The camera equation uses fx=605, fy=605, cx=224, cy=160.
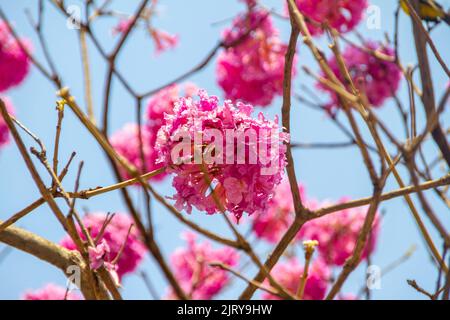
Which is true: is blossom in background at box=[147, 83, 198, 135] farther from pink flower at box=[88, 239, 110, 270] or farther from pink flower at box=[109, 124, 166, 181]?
pink flower at box=[88, 239, 110, 270]

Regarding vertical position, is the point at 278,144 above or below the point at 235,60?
below

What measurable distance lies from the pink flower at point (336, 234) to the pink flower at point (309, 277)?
0.09 meters

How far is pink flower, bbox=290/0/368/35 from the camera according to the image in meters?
2.93

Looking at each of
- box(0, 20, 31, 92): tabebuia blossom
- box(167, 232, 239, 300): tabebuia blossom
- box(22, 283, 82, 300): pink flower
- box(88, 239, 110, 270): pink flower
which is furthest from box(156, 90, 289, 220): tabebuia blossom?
box(0, 20, 31, 92): tabebuia blossom

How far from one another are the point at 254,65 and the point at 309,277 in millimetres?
1186

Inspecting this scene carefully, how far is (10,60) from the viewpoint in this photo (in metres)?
3.44

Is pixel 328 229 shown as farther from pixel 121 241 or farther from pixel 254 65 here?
pixel 121 241

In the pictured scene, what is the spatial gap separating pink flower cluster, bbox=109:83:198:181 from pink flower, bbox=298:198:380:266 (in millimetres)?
923

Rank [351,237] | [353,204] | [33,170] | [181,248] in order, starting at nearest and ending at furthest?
[33,170] < [353,204] < [351,237] < [181,248]

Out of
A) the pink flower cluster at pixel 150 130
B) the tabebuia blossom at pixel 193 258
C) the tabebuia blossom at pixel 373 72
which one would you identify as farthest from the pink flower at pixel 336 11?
the tabebuia blossom at pixel 193 258
